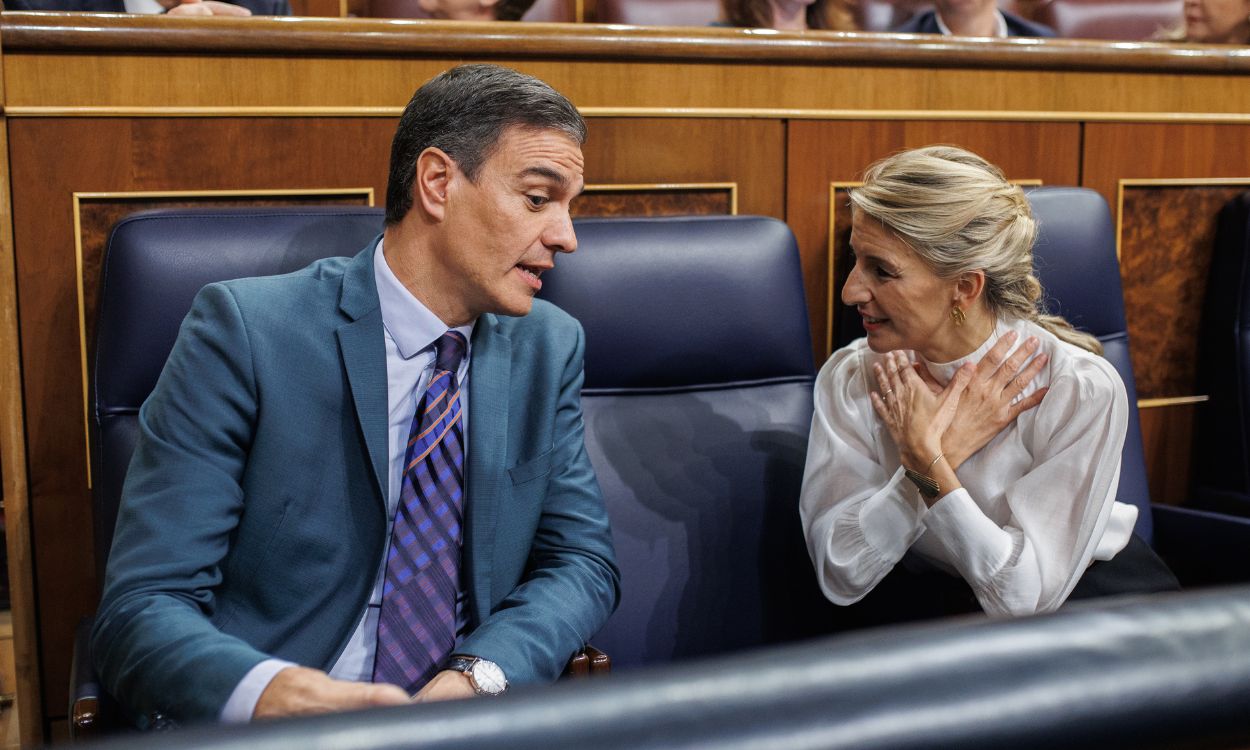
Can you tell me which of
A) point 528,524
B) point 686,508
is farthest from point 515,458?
point 686,508

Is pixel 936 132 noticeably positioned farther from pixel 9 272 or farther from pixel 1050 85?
pixel 9 272

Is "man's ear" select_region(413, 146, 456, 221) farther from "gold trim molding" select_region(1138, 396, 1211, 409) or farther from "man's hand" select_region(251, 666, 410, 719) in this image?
"gold trim molding" select_region(1138, 396, 1211, 409)

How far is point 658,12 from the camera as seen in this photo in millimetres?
1979

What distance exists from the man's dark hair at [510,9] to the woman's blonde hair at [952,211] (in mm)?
810

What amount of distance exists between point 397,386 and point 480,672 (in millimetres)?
222

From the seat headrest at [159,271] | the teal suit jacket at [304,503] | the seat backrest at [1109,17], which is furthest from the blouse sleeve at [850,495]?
the seat backrest at [1109,17]

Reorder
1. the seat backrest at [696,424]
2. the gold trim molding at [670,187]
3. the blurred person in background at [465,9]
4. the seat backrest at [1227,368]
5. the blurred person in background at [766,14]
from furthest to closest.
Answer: the blurred person in background at [766,14]
the blurred person in background at [465,9]
the seat backrest at [1227,368]
the gold trim molding at [670,187]
the seat backrest at [696,424]

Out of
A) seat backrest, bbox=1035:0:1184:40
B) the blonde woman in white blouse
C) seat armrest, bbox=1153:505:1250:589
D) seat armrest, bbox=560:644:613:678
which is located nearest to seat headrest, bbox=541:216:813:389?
the blonde woman in white blouse

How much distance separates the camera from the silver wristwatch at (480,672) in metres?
0.83

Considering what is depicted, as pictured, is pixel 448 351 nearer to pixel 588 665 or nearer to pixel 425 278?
pixel 425 278

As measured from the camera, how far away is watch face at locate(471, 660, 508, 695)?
2.71 ft

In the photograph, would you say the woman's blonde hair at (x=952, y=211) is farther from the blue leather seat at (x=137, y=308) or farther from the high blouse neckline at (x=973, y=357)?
the blue leather seat at (x=137, y=308)

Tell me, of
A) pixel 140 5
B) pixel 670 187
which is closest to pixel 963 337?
pixel 670 187

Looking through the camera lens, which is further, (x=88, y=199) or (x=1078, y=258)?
(x=1078, y=258)
